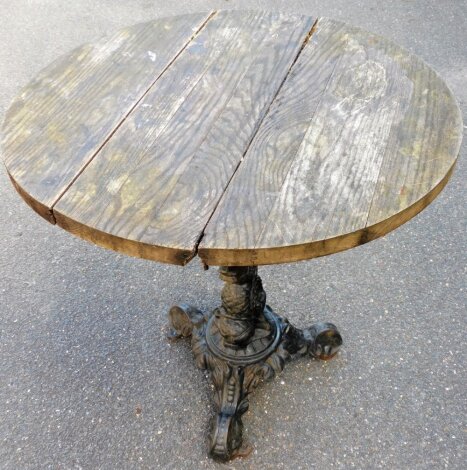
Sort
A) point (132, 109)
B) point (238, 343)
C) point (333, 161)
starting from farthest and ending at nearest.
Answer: point (238, 343), point (132, 109), point (333, 161)

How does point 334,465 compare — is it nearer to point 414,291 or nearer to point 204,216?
point 414,291

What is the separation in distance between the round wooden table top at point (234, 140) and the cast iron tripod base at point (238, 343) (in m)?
0.44

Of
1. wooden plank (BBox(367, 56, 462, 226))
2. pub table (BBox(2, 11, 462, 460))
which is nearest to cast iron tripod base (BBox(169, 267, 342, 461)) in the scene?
pub table (BBox(2, 11, 462, 460))

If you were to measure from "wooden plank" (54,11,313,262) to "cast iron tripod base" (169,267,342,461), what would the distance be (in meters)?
0.43

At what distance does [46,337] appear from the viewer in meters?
1.98

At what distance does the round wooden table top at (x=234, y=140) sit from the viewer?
102cm

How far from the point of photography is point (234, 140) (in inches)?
47.6

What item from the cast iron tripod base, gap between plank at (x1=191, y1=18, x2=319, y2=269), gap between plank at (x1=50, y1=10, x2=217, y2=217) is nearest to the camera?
gap between plank at (x1=191, y1=18, x2=319, y2=269)

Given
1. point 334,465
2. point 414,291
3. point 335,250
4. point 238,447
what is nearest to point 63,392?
point 238,447

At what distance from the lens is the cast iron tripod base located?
1590mm

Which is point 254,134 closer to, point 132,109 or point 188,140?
point 188,140

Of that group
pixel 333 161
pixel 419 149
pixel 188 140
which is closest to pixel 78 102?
pixel 188 140

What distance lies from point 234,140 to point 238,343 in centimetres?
77

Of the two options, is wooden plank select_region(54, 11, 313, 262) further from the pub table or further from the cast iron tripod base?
the cast iron tripod base
